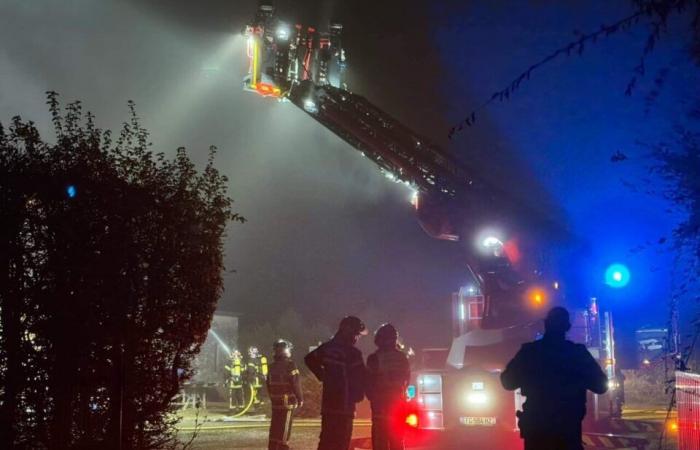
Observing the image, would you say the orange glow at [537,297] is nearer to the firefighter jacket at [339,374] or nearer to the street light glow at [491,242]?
the street light glow at [491,242]

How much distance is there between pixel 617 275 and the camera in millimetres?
11688

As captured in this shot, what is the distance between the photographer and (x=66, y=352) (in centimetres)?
651

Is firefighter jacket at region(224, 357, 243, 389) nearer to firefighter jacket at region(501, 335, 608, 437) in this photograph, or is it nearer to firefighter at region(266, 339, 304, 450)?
firefighter at region(266, 339, 304, 450)

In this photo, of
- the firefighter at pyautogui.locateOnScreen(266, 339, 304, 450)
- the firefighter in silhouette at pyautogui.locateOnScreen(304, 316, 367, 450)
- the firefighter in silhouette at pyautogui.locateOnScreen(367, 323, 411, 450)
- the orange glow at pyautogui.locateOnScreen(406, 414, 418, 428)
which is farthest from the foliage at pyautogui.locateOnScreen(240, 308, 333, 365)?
the firefighter in silhouette at pyautogui.locateOnScreen(304, 316, 367, 450)

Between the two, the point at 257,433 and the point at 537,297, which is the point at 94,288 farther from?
the point at 257,433

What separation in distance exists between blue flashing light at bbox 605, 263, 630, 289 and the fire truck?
1.11 metres

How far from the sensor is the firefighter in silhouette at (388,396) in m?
8.30

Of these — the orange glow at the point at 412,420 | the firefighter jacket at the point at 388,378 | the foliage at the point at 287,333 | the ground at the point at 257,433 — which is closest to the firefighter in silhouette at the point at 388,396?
the firefighter jacket at the point at 388,378

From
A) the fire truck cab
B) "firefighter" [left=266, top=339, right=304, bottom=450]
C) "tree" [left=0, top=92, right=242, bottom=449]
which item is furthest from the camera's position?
the fire truck cab

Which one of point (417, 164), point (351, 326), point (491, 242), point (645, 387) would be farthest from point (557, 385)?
point (645, 387)

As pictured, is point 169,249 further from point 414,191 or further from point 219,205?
point 414,191

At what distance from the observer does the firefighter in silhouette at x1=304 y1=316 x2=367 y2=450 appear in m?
7.03

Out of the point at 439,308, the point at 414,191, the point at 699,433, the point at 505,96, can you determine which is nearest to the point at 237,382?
the point at 414,191

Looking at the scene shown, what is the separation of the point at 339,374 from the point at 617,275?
6.49m
